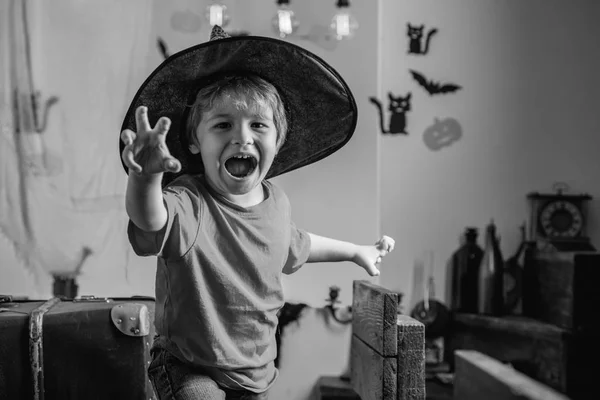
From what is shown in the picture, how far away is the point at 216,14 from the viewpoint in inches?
89.4

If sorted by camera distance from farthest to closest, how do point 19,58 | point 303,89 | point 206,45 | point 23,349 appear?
point 19,58
point 23,349
point 303,89
point 206,45

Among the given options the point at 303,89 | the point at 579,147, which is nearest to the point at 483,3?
the point at 579,147

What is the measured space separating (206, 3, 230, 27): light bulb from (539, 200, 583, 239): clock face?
1.80 metres

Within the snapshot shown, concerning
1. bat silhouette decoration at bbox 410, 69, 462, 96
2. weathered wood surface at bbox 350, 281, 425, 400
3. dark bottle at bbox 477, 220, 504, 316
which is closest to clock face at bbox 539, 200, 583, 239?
dark bottle at bbox 477, 220, 504, 316

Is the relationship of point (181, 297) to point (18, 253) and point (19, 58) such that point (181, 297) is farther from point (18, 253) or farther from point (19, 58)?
point (19, 58)

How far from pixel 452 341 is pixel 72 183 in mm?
1892

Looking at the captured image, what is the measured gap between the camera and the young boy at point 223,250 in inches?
41.9

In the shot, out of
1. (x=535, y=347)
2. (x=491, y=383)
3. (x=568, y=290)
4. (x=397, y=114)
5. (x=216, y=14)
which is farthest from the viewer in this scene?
(x=397, y=114)

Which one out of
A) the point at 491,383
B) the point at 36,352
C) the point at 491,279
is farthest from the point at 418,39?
the point at 491,383

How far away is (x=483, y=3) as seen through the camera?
2941 mm

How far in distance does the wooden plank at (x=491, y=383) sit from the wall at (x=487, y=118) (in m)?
2.39

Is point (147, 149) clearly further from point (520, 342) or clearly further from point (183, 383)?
point (520, 342)

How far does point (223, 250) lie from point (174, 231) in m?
0.13

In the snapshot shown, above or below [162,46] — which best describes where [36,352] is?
below
